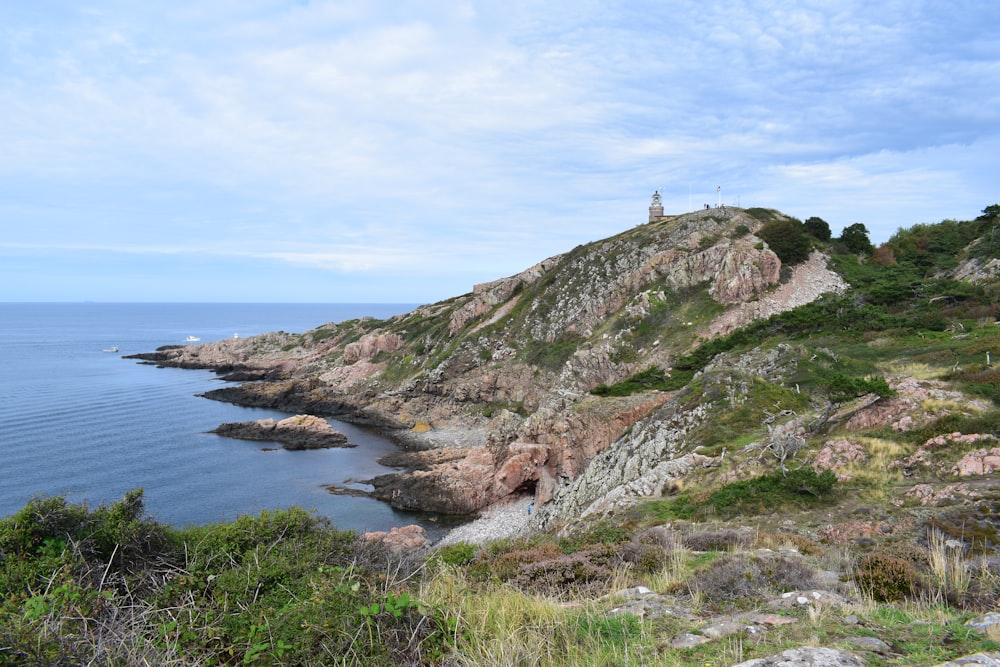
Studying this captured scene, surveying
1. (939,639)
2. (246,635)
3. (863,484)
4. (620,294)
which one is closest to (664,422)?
(863,484)

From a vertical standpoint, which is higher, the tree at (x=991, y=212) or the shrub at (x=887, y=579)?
the tree at (x=991, y=212)

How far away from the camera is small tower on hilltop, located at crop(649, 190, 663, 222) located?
2958 inches

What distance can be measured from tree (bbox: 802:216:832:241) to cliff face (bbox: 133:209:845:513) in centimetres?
576

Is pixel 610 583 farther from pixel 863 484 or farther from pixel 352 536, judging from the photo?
pixel 863 484

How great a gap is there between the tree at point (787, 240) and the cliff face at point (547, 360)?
1.50 metres

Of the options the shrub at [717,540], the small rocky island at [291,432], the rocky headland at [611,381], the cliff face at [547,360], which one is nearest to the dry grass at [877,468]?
the rocky headland at [611,381]

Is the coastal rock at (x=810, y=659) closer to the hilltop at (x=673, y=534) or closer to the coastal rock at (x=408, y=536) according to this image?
the hilltop at (x=673, y=534)

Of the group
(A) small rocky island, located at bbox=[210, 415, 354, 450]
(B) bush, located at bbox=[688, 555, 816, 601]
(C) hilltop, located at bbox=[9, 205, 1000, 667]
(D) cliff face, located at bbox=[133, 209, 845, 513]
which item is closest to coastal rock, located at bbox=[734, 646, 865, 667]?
(C) hilltop, located at bbox=[9, 205, 1000, 667]

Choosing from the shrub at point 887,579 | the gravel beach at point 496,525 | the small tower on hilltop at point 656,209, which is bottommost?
the gravel beach at point 496,525

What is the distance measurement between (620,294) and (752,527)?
152ft

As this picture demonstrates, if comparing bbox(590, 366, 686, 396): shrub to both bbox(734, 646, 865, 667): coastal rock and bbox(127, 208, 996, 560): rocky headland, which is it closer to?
bbox(127, 208, 996, 560): rocky headland

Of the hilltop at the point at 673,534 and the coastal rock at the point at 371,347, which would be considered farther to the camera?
the coastal rock at the point at 371,347

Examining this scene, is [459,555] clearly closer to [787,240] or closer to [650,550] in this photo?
[650,550]

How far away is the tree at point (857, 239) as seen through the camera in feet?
187
